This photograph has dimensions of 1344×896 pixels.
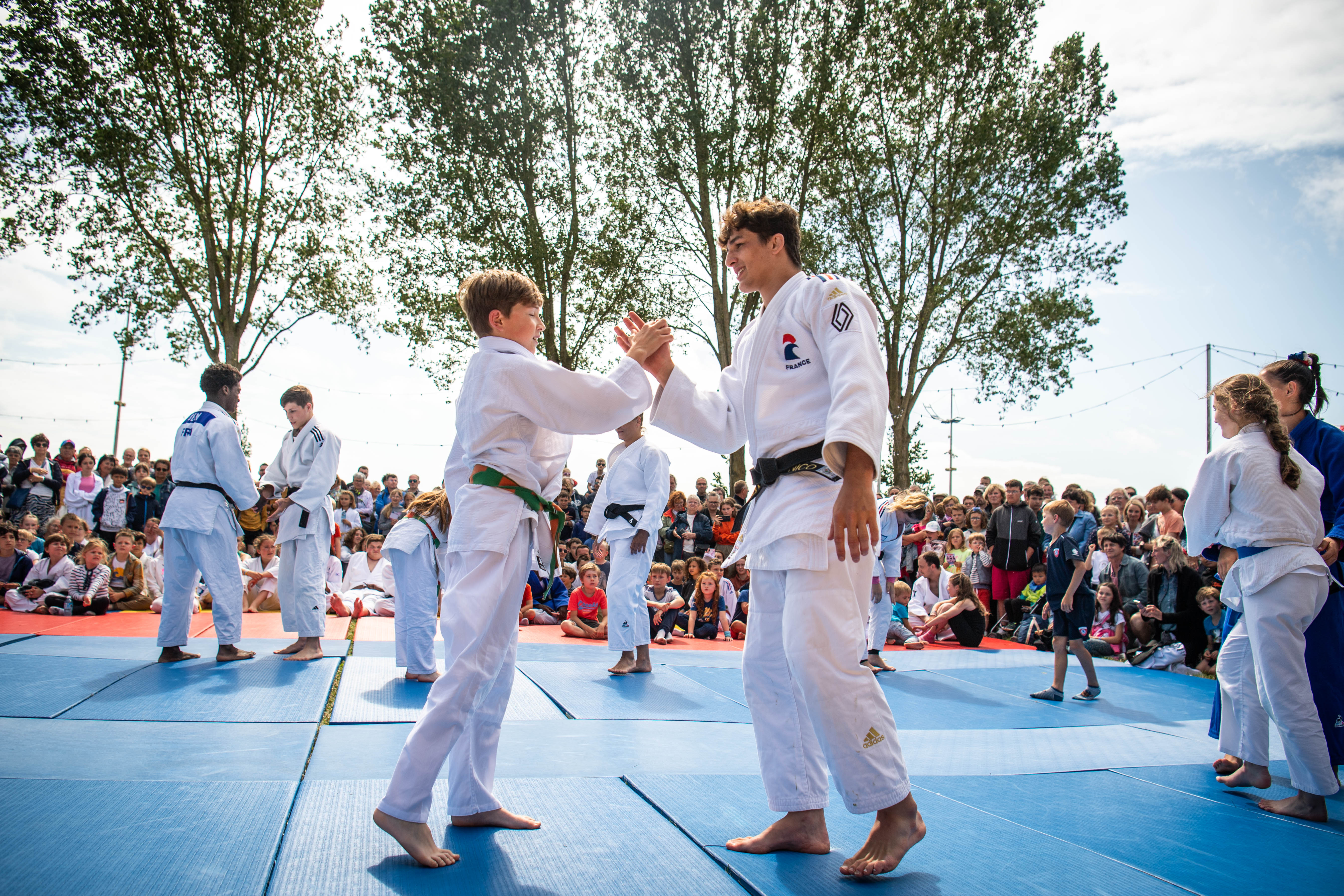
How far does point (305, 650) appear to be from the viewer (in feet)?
18.8

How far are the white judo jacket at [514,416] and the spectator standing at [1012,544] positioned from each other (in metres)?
8.66

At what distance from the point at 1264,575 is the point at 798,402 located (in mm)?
2342

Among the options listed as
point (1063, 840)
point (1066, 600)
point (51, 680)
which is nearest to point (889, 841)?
point (1063, 840)

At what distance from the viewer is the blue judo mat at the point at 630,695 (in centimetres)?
456

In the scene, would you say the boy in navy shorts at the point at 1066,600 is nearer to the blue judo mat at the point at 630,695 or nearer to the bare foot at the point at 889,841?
the blue judo mat at the point at 630,695

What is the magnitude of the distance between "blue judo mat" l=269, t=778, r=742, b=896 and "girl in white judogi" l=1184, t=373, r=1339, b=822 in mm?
2571

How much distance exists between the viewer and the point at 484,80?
15.4 m

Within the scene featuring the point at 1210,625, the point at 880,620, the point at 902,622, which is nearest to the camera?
the point at 880,620

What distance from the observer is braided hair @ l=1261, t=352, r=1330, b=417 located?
3781mm

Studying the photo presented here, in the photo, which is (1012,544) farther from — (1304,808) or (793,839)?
(793,839)

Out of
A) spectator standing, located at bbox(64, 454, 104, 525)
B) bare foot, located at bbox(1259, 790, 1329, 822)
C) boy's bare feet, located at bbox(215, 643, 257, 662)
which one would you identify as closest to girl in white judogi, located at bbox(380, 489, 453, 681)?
boy's bare feet, located at bbox(215, 643, 257, 662)

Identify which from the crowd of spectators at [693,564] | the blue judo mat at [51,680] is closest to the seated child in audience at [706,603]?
the crowd of spectators at [693,564]

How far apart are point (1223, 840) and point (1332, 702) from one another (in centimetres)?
127

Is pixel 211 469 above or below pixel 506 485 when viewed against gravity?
above
